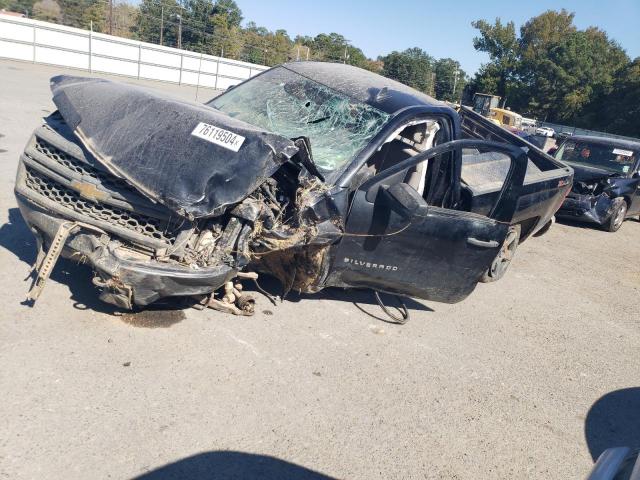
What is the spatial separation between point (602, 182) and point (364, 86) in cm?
669

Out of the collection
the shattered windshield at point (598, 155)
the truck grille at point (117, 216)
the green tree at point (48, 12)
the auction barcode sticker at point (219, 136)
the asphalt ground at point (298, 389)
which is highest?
the green tree at point (48, 12)

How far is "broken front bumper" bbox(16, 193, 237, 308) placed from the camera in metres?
3.12

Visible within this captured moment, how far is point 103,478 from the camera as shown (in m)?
2.38

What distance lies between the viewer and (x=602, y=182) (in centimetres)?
941

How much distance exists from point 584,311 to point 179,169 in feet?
14.8

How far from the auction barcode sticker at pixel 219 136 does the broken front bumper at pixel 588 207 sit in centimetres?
773

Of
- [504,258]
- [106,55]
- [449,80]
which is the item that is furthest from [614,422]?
[449,80]

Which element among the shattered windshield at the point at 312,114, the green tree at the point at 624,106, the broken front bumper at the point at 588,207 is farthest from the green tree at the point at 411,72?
the shattered windshield at the point at 312,114

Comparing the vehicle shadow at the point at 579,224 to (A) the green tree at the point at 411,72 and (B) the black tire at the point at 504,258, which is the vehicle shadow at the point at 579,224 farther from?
(A) the green tree at the point at 411,72

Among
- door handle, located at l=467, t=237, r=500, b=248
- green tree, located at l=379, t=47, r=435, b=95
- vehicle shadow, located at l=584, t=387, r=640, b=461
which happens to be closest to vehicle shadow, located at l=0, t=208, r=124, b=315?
door handle, located at l=467, t=237, r=500, b=248

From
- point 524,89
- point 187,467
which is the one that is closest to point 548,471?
point 187,467

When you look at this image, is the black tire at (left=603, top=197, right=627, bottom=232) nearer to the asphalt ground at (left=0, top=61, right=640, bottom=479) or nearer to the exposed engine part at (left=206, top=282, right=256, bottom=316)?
the asphalt ground at (left=0, top=61, right=640, bottom=479)

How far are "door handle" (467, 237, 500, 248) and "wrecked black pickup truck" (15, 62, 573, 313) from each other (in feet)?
0.04

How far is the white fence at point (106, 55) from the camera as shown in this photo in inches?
928
